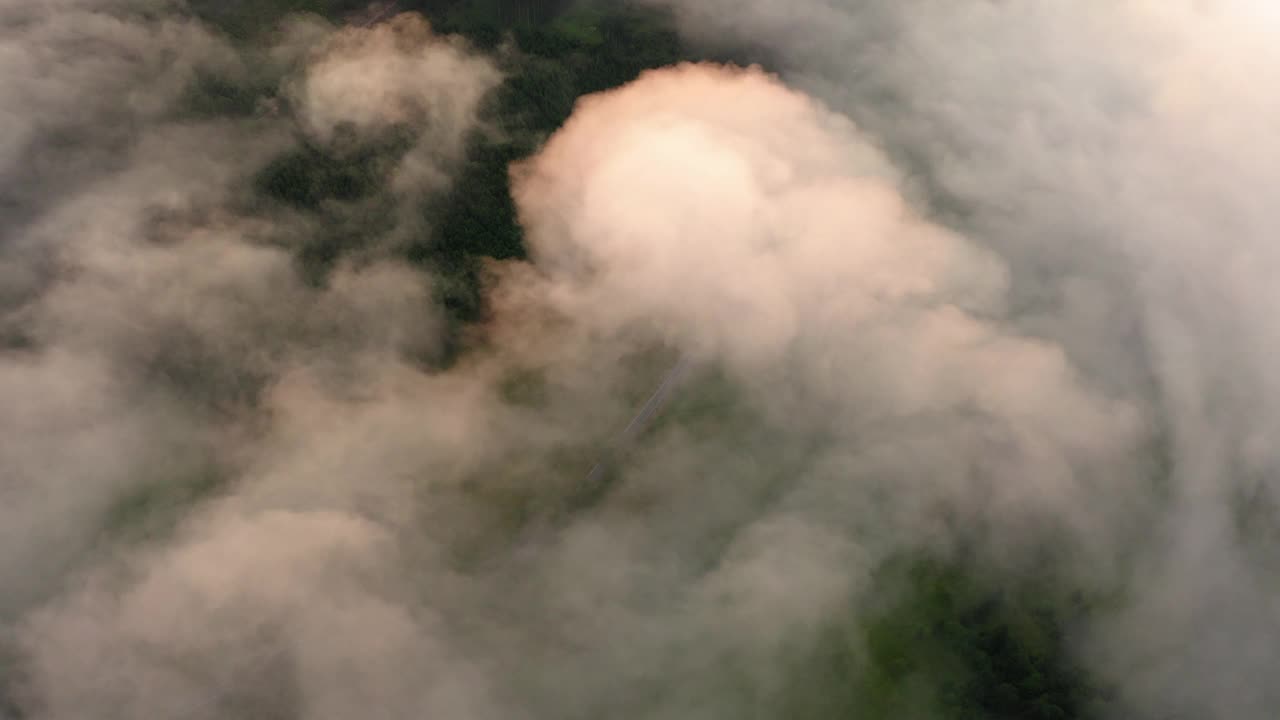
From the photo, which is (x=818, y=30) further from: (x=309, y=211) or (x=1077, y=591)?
(x=1077, y=591)

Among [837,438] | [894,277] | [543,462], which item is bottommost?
[543,462]

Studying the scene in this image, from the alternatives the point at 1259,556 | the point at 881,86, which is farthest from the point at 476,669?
the point at 881,86

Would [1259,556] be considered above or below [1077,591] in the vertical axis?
above

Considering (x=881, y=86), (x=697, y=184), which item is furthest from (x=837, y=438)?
(x=881, y=86)

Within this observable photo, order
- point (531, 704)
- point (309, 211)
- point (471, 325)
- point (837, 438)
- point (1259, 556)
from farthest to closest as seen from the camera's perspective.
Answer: point (309, 211) → point (471, 325) → point (837, 438) → point (1259, 556) → point (531, 704)

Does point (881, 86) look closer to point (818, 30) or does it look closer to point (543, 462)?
point (818, 30)

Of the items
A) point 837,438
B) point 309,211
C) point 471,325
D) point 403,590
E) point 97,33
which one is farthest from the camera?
point 97,33

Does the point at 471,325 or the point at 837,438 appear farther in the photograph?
the point at 471,325

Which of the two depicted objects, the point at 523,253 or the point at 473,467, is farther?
the point at 523,253

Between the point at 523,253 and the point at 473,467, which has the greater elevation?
the point at 523,253
